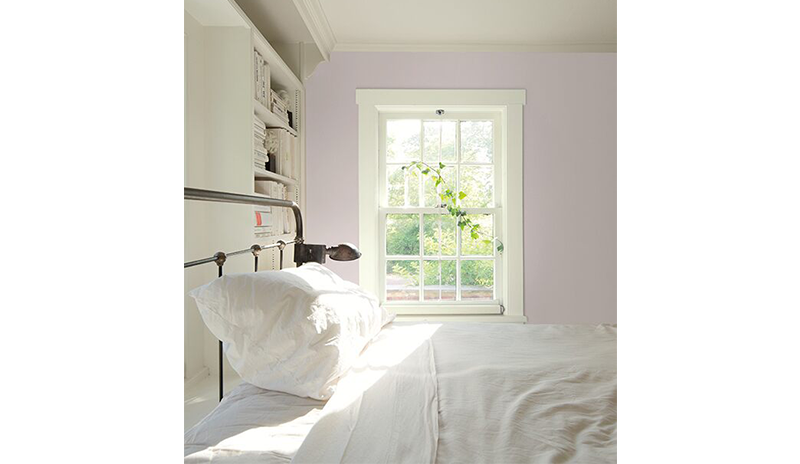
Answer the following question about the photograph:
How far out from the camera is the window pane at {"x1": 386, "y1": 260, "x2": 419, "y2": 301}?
3.63 m

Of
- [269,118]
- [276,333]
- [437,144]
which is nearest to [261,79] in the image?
[269,118]

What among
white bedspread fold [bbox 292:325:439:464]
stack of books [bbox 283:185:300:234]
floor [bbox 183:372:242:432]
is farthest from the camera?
stack of books [bbox 283:185:300:234]

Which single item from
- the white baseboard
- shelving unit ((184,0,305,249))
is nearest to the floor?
the white baseboard

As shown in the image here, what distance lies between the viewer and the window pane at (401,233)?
3613mm

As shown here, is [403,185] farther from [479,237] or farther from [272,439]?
[272,439]

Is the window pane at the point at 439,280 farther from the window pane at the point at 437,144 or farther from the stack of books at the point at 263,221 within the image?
the stack of books at the point at 263,221

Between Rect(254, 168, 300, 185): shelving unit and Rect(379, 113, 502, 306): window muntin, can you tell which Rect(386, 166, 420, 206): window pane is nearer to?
Rect(379, 113, 502, 306): window muntin

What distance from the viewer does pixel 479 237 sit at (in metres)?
3.62

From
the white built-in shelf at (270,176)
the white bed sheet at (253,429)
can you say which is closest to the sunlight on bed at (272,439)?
the white bed sheet at (253,429)

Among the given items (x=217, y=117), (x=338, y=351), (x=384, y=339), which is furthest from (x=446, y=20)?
(x=338, y=351)

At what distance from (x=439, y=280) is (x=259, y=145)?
169cm

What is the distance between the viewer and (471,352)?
5.31ft

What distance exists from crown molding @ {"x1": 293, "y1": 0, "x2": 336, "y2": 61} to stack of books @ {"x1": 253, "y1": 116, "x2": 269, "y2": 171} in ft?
2.27

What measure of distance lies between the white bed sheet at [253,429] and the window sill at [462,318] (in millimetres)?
2334
